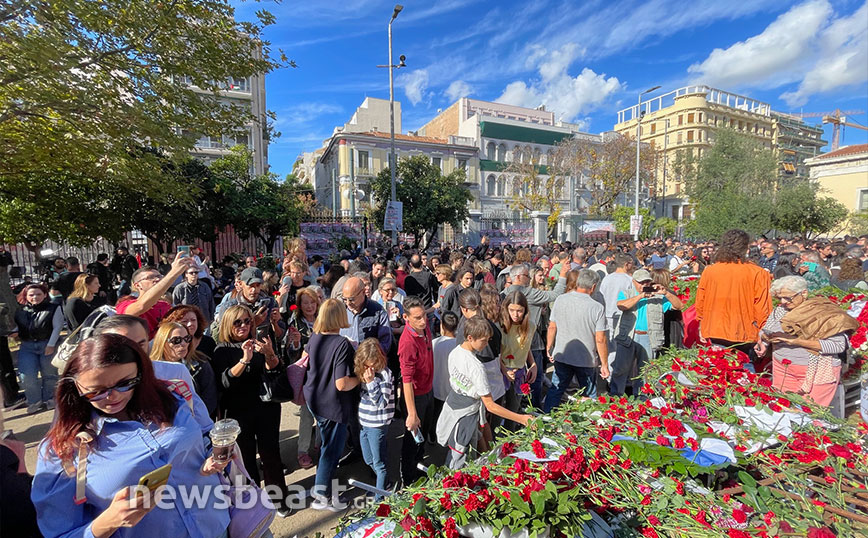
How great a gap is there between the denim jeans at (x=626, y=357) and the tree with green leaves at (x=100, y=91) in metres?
7.81

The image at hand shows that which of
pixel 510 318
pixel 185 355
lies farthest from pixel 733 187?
pixel 185 355

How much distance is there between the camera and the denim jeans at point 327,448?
3086 millimetres

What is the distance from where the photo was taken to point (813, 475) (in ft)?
6.17

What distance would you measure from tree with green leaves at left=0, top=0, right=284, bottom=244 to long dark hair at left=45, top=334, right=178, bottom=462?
18.0 ft

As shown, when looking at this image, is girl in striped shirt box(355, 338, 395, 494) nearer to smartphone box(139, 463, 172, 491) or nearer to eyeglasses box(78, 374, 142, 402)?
eyeglasses box(78, 374, 142, 402)

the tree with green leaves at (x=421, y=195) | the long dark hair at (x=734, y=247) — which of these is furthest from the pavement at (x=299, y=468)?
the tree with green leaves at (x=421, y=195)

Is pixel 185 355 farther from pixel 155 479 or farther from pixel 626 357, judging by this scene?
pixel 626 357

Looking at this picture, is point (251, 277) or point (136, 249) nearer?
point (251, 277)

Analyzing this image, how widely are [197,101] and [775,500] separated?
9120 millimetres

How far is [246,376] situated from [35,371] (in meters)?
4.18

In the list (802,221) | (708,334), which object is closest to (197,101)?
(708,334)

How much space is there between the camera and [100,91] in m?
5.94

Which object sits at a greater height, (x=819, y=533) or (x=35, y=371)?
(x=819, y=533)

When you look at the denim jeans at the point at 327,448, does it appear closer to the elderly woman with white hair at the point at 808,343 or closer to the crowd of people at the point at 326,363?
→ the crowd of people at the point at 326,363
